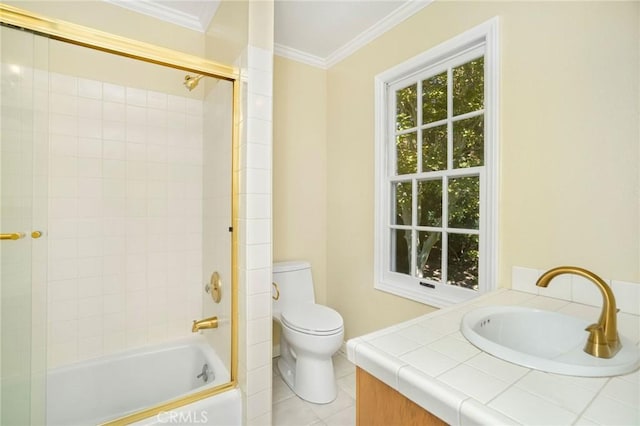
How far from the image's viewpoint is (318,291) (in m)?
2.59

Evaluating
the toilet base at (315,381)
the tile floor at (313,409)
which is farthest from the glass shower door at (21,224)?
the toilet base at (315,381)

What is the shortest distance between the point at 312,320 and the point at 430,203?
42.0 inches

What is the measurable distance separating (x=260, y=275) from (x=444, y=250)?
1.11 meters

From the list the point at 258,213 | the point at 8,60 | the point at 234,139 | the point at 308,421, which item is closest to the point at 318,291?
the point at 308,421

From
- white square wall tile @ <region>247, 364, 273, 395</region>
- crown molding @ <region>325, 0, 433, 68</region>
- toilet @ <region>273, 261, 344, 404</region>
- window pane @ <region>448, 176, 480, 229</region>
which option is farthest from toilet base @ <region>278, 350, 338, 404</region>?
crown molding @ <region>325, 0, 433, 68</region>

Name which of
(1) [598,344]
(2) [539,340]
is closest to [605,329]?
(1) [598,344]

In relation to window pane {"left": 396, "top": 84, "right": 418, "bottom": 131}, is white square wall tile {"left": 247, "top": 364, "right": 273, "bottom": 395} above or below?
below

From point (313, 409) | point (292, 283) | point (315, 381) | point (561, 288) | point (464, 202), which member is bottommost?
point (313, 409)

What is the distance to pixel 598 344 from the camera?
755 mm

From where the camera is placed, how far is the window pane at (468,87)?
1.62 metres

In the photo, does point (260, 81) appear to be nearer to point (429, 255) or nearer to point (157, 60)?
point (157, 60)

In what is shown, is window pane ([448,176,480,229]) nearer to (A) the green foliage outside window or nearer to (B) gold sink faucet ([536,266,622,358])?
(A) the green foliage outside window

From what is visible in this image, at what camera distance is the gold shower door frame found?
3.68ft

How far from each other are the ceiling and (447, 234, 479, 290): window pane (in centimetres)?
146
